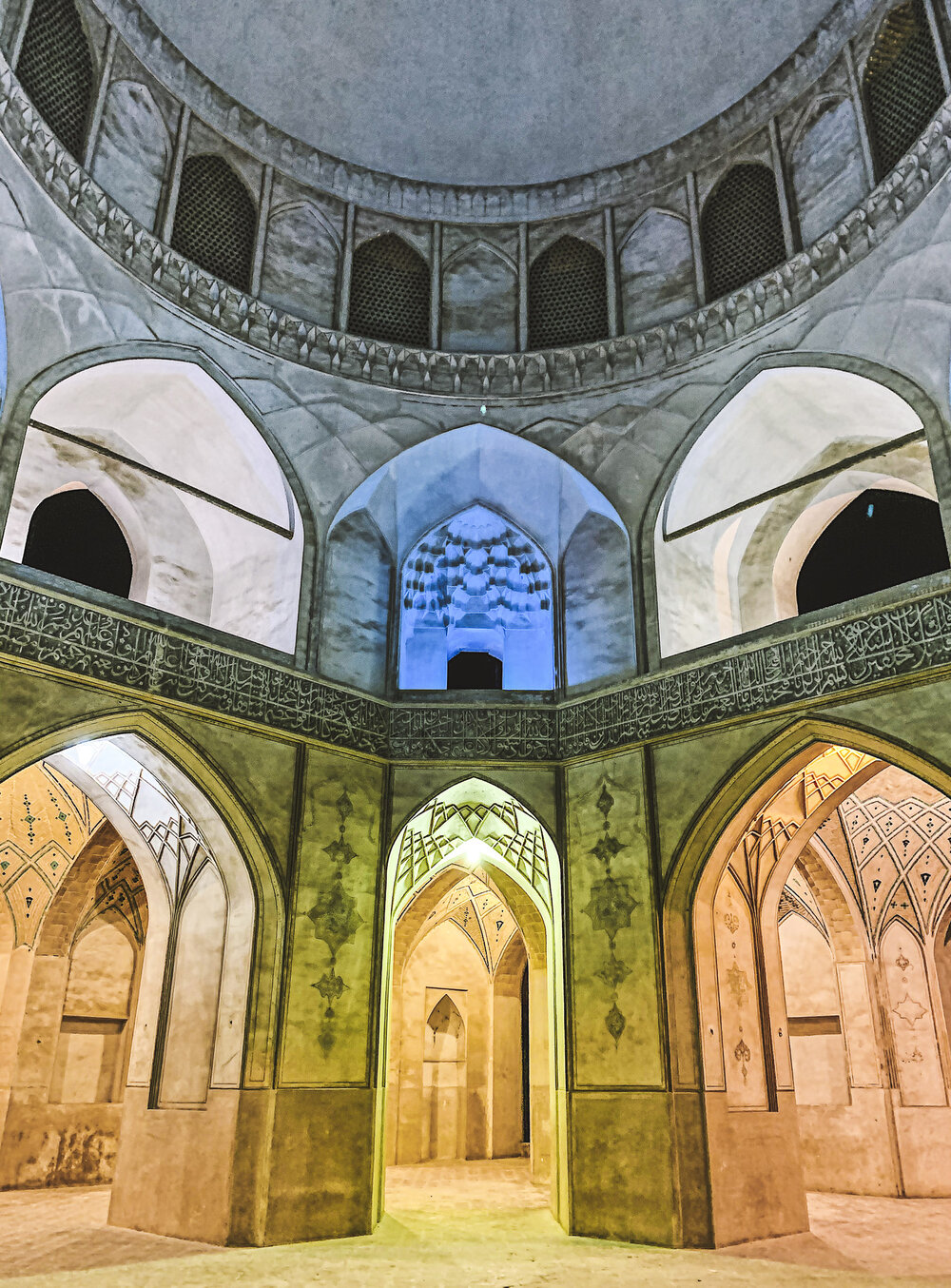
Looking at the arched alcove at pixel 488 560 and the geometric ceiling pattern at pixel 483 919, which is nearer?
the arched alcove at pixel 488 560

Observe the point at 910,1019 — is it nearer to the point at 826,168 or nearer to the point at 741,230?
the point at 741,230

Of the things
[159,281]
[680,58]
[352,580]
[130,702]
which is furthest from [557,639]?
[680,58]

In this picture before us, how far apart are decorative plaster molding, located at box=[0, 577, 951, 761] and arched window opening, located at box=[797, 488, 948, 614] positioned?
10.3ft

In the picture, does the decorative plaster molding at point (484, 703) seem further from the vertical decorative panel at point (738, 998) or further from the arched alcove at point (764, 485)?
the vertical decorative panel at point (738, 998)

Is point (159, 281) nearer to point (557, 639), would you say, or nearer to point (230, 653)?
point (230, 653)

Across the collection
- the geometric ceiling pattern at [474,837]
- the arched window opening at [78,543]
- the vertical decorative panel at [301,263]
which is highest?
Answer: the vertical decorative panel at [301,263]

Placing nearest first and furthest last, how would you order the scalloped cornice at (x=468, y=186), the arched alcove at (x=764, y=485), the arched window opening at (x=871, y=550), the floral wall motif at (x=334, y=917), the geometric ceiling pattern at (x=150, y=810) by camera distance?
the floral wall motif at (x=334, y=917), the geometric ceiling pattern at (x=150, y=810), the arched alcove at (x=764, y=485), the scalloped cornice at (x=468, y=186), the arched window opening at (x=871, y=550)


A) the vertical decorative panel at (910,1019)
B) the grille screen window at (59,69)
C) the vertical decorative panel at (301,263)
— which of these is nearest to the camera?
the grille screen window at (59,69)

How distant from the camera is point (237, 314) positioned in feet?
29.1

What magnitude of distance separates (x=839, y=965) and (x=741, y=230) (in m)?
7.78

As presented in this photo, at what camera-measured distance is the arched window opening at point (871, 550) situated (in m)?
10.3

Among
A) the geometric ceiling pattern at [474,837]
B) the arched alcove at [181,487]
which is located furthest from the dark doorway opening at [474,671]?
the arched alcove at [181,487]

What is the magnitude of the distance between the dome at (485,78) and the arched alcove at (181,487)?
3155 millimetres

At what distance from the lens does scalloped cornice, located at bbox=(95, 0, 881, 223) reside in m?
8.67
